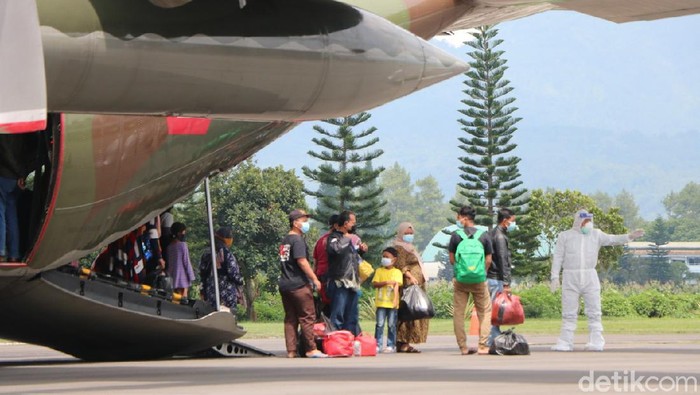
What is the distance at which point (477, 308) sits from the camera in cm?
1739

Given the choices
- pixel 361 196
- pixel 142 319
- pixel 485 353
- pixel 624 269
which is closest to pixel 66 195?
pixel 142 319

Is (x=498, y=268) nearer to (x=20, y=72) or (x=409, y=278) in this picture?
(x=409, y=278)

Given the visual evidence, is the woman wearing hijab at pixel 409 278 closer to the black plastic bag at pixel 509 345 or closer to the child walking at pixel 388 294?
the child walking at pixel 388 294

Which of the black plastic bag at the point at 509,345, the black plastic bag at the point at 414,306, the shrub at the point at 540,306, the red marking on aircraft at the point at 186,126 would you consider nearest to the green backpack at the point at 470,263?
the black plastic bag at the point at 509,345

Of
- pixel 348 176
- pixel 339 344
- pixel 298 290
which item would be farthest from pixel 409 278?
pixel 348 176

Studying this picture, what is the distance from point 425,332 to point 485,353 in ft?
5.69

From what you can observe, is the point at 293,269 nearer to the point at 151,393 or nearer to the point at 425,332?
the point at 425,332

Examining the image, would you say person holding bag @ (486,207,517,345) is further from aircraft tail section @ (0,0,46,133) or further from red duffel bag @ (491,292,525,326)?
aircraft tail section @ (0,0,46,133)

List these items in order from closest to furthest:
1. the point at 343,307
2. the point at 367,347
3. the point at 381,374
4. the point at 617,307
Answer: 1. the point at 381,374
2. the point at 367,347
3. the point at 343,307
4. the point at 617,307

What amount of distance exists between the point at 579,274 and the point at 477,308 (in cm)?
190

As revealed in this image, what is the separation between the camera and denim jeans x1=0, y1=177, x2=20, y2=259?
44.0 feet

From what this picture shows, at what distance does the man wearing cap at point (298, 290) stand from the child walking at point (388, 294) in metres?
1.77

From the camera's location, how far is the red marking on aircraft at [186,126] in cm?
1390

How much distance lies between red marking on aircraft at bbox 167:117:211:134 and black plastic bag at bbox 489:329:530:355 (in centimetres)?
548
